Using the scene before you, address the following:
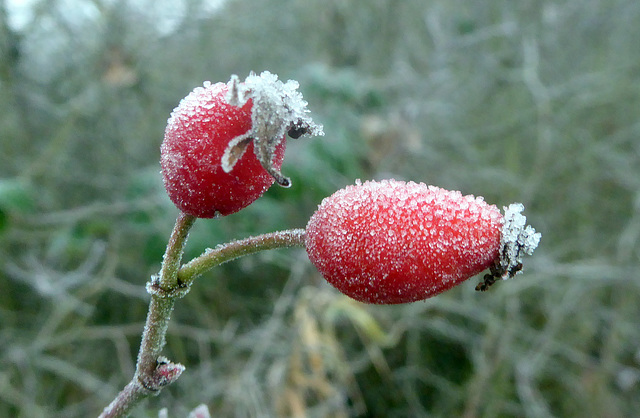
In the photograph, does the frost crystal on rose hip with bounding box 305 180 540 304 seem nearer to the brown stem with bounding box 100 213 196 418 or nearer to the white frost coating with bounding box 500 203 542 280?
the white frost coating with bounding box 500 203 542 280

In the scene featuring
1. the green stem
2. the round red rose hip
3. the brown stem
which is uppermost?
the round red rose hip

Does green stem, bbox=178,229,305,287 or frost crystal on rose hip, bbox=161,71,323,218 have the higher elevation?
frost crystal on rose hip, bbox=161,71,323,218

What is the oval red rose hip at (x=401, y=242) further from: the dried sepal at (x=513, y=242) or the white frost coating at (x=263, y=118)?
the white frost coating at (x=263, y=118)

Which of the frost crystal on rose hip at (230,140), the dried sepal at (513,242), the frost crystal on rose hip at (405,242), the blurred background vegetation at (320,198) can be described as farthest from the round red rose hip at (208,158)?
the blurred background vegetation at (320,198)

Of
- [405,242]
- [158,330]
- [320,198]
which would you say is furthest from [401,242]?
[320,198]

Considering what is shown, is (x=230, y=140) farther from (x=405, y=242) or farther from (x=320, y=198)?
(x=320, y=198)

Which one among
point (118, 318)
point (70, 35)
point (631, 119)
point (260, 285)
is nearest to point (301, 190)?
point (260, 285)

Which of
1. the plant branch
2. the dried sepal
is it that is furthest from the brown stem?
the dried sepal
